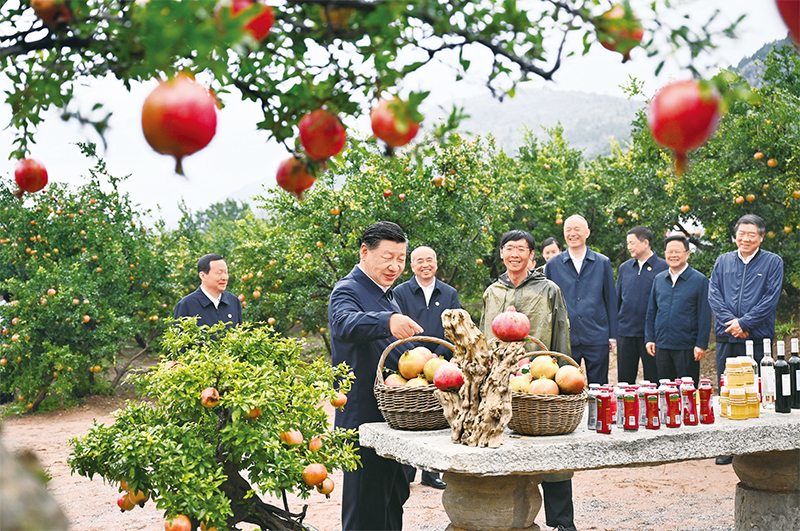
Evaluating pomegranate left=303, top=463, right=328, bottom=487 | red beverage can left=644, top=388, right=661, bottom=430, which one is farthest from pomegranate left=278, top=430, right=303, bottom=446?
red beverage can left=644, top=388, right=661, bottom=430

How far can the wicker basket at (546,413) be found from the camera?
309cm

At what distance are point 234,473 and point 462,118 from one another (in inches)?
106

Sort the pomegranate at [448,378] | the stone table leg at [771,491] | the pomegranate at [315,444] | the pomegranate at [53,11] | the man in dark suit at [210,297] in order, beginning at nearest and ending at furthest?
the pomegranate at [53,11]
the pomegranate at [448,378]
the pomegranate at [315,444]
the stone table leg at [771,491]
the man in dark suit at [210,297]

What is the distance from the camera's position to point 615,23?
4.00ft

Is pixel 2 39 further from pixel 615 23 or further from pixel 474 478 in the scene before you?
pixel 474 478

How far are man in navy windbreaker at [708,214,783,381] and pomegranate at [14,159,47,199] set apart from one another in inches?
211

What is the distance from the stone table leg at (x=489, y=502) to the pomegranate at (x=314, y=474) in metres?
0.66

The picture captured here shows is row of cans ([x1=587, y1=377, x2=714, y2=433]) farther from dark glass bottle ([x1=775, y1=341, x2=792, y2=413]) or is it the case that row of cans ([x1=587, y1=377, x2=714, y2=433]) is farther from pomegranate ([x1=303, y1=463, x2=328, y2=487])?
pomegranate ([x1=303, y1=463, x2=328, y2=487])

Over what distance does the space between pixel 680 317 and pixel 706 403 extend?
2953 millimetres

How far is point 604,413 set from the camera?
3.22 metres

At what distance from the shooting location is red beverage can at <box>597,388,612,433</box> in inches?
127

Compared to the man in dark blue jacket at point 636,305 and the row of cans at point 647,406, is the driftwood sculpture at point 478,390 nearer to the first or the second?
the row of cans at point 647,406

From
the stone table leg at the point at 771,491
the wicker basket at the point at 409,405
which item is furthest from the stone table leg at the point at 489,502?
the stone table leg at the point at 771,491

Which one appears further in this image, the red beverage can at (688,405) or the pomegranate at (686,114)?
the red beverage can at (688,405)
